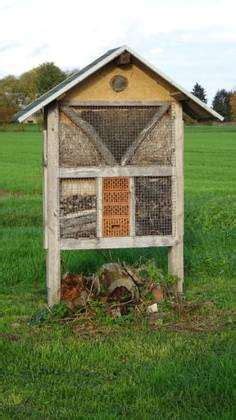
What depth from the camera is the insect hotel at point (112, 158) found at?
8.90 metres

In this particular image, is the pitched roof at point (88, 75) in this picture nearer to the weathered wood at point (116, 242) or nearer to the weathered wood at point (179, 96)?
the weathered wood at point (179, 96)

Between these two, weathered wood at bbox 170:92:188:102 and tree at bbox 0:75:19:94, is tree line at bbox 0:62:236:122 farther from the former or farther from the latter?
weathered wood at bbox 170:92:188:102

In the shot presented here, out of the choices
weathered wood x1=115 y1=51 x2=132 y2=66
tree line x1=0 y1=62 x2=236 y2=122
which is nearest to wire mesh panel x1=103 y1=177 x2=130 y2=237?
weathered wood x1=115 y1=51 x2=132 y2=66

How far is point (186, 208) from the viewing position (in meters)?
17.7

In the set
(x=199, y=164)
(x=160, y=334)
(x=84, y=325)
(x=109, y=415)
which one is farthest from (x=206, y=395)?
(x=199, y=164)

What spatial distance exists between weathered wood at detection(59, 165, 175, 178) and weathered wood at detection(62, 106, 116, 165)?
14 centimetres

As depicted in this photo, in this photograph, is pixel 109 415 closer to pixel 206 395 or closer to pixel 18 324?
pixel 206 395

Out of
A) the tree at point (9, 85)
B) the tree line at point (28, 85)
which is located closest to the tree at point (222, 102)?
the tree line at point (28, 85)

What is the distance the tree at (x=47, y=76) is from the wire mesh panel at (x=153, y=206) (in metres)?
111

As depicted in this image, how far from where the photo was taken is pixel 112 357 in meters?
6.87

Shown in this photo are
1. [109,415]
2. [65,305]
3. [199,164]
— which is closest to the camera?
[109,415]

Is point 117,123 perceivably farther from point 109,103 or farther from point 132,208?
point 132,208

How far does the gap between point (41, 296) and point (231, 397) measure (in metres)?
4.39

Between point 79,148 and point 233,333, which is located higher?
point 79,148
